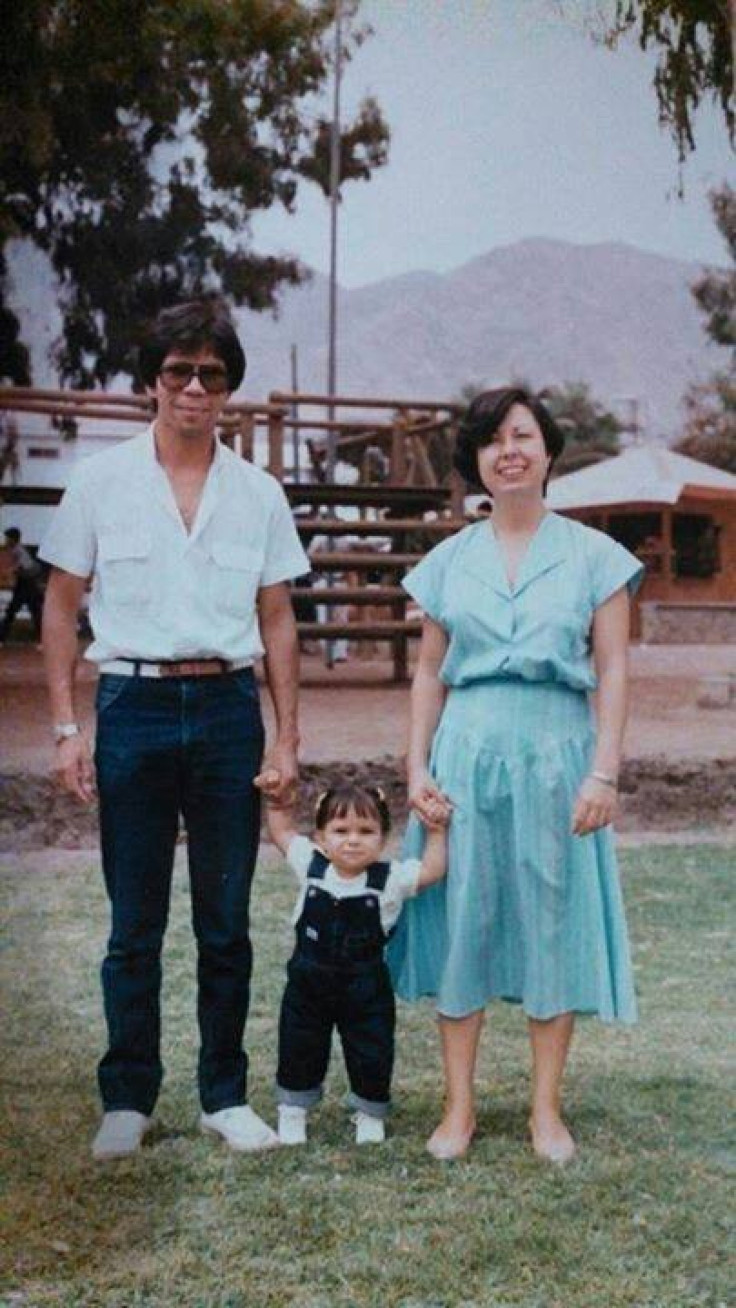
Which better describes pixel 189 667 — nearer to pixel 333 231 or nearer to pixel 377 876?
pixel 377 876

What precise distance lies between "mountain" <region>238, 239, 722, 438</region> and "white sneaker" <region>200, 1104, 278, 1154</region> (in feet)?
8.91

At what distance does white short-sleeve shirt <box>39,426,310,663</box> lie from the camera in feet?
7.41

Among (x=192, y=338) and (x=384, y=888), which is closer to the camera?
(x=192, y=338)

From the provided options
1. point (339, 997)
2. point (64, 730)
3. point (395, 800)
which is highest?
point (64, 730)

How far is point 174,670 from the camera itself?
227 centimetres

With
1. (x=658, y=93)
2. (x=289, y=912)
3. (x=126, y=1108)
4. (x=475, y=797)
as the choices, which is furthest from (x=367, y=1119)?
(x=658, y=93)

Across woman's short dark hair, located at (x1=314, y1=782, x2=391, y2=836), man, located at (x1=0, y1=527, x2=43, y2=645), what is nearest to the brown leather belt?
woman's short dark hair, located at (x1=314, y1=782, x2=391, y2=836)

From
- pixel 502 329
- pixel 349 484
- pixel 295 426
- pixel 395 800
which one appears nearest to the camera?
pixel 295 426

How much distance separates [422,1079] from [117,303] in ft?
8.97

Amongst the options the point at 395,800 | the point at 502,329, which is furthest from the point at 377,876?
the point at 502,329

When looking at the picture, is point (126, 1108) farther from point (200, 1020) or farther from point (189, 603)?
point (189, 603)

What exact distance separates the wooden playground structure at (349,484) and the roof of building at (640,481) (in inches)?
14.9

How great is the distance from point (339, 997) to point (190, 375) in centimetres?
88

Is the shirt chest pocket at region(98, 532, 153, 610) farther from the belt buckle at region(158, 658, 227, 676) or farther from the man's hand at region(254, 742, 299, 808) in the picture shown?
the man's hand at region(254, 742, 299, 808)
